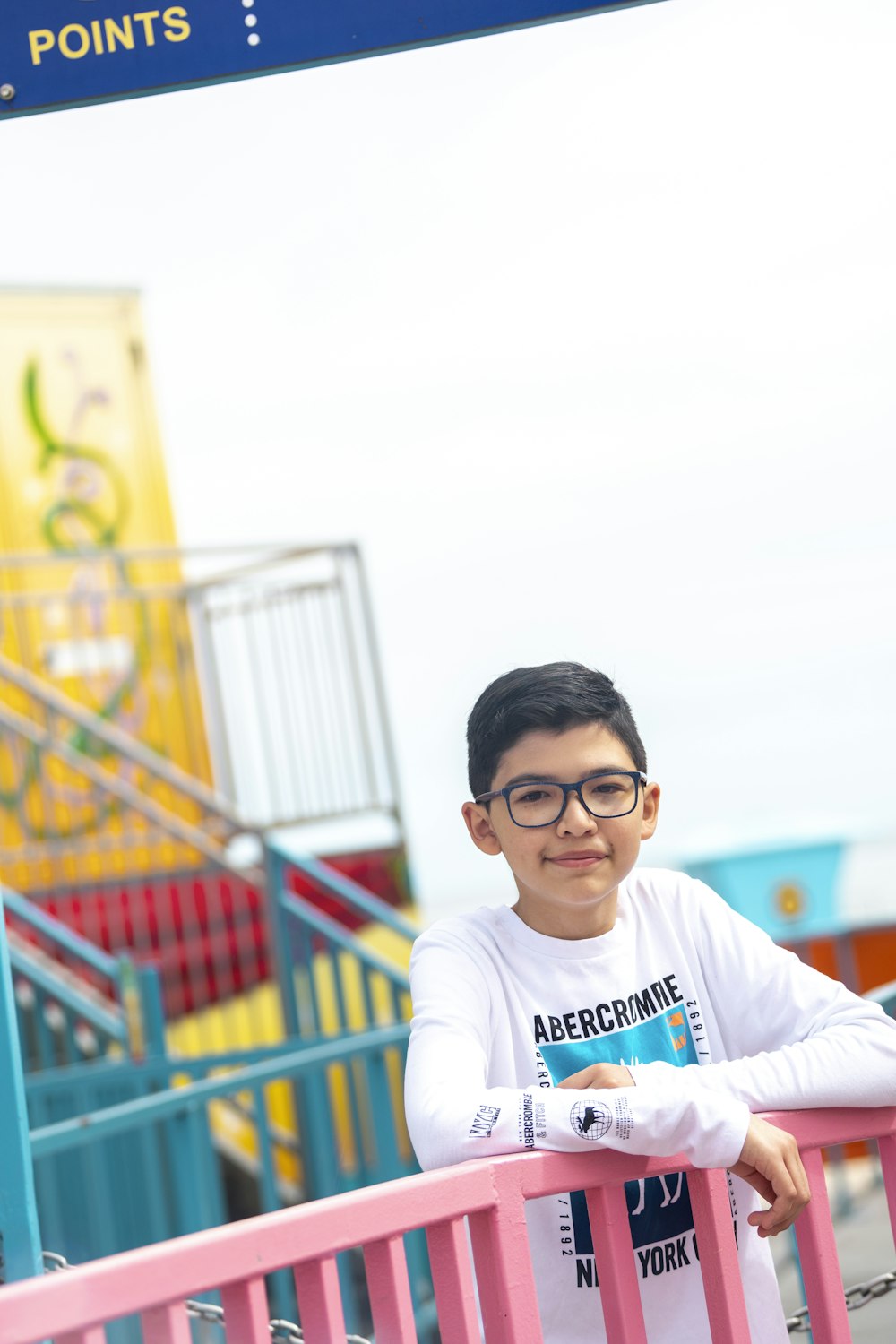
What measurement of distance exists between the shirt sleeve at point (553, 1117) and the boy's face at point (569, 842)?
0.27 metres

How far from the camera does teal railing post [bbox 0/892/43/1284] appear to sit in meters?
1.97

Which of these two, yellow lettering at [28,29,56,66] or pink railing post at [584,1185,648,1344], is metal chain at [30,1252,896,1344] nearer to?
pink railing post at [584,1185,648,1344]

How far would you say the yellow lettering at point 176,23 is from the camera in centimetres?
240

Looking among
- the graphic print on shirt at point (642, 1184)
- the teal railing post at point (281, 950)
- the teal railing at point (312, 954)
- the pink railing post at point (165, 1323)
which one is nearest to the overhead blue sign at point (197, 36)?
the graphic print on shirt at point (642, 1184)

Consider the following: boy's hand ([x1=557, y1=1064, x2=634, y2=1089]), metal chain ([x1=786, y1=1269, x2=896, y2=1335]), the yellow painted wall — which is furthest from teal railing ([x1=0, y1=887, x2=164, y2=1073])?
boy's hand ([x1=557, y1=1064, x2=634, y2=1089])

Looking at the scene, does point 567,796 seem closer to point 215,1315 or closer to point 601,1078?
point 601,1078

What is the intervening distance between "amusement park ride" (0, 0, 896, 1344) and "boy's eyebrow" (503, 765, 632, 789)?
1.71 feet

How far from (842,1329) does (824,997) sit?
414mm

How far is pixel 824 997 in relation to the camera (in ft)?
6.92

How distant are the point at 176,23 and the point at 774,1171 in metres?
1.87

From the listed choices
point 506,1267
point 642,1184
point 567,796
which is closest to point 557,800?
point 567,796

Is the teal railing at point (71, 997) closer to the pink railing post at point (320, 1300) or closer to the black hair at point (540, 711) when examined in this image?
the black hair at point (540, 711)

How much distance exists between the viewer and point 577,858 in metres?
2.08

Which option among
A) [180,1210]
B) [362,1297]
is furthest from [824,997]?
[362,1297]
